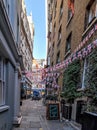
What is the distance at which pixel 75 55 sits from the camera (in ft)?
43.4

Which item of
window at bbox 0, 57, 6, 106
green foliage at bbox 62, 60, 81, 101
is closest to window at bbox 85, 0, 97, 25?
green foliage at bbox 62, 60, 81, 101

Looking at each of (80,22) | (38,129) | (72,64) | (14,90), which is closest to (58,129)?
(38,129)

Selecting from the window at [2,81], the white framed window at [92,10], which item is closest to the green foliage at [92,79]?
the white framed window at [92,10]

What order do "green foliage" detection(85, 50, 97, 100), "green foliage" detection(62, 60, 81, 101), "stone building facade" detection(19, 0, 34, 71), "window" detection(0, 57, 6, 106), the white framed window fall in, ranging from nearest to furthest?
"window" detection(0, 57, 6, 106)
"green foliage" detection(85, 50, 97, 100)
the white framed window
"green foliage" detection(62, 60, 81, 101)
"stone building facade" detection(19, 0, 34, 71)

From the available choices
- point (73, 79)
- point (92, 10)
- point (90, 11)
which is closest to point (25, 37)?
point (73, 79)

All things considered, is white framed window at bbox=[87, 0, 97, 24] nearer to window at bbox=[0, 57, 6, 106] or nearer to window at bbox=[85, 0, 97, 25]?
window at bbox=[85, 0, 97, 25]

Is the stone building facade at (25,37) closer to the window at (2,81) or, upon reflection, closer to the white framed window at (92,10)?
the white framed window at (92,10)

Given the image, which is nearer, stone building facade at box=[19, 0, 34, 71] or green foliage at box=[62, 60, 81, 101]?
green foliage at box=[62, 60, 81, 101]

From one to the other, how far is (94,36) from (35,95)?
45.4 meters

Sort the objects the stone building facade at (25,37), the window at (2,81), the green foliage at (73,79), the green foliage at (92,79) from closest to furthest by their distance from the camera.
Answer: the window at (2,81), the green foliage at (92,79), the green foliage at (73,79), the stone building facade at (25,37)

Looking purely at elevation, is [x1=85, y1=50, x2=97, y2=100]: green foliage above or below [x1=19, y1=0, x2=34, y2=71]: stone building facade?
below

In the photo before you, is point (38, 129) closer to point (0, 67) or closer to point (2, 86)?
point (2, 86)

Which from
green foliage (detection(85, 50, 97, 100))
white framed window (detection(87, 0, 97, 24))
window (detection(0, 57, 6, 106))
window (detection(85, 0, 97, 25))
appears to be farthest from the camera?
window (detection(85, 0, 97, 25))

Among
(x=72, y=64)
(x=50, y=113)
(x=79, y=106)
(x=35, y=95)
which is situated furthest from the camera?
(x=35, y=95)
